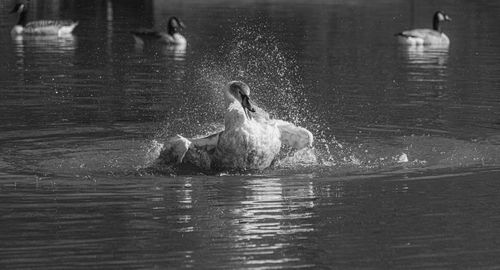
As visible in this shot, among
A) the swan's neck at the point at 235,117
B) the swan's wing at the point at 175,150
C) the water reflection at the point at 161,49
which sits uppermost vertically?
the swan's neck at the point at 235,117

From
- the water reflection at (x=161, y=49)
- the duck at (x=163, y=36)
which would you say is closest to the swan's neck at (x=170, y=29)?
the duck at (x=163, y=36)

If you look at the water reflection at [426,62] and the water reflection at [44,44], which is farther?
the water reflection at [44,44]

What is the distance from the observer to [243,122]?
13.7m

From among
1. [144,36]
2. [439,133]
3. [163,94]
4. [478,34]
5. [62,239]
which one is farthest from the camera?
[478,34]

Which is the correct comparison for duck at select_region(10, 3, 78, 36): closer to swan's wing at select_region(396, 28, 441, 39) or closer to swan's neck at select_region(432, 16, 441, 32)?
swan's wing at select_region(396, 28, 441, 39)

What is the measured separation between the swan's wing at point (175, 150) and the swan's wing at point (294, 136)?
3.86 ft

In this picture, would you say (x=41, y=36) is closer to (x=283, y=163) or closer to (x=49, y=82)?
(x=49, y=82)

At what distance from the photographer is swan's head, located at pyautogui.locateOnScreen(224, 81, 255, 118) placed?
13852 mm

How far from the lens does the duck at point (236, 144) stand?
13711 mm

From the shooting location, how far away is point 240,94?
14.0m

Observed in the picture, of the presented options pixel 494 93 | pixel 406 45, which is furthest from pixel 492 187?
pixel 406 45

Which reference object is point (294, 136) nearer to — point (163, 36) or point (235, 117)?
point (235, 117)

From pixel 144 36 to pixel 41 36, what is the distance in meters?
5.06

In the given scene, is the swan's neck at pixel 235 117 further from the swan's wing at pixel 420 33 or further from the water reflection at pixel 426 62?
the swan's wing at pixel 420 33
